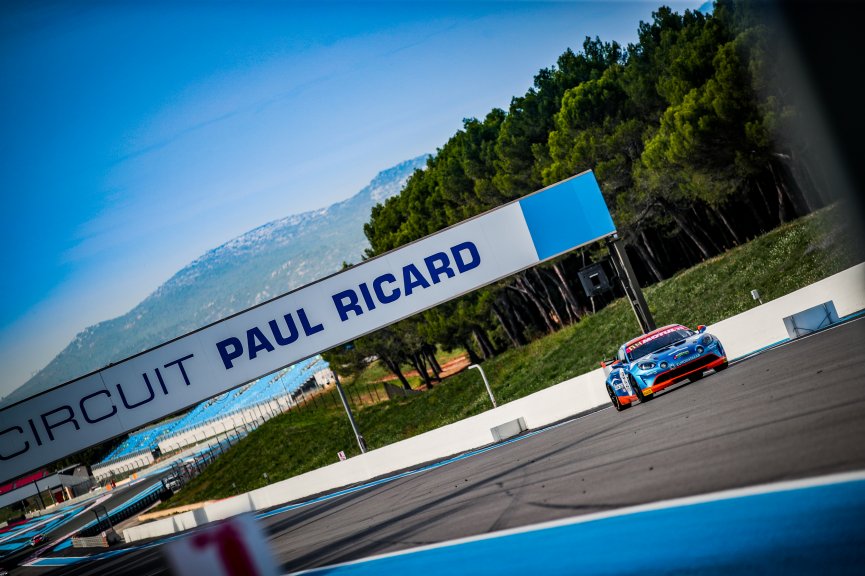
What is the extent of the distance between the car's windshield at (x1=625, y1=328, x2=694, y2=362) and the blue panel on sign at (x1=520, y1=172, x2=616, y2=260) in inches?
349

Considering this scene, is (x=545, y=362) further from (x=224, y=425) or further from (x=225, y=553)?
(x=224, y=425)

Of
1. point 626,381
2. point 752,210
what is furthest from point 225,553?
point 752,210

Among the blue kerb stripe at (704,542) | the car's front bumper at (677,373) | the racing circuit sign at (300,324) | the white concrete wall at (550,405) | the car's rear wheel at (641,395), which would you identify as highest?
the racing circuit sign at (300,324)

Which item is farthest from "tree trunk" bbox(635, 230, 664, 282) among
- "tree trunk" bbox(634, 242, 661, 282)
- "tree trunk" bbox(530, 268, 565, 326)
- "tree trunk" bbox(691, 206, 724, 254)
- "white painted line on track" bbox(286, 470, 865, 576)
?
"white painted line on track" bbox(286, 470, 865, 576)

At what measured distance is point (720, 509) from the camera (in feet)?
21.4

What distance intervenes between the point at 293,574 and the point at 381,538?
1270 millimetres

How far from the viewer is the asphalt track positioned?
294 inches

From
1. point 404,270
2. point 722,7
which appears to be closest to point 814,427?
point 404,270

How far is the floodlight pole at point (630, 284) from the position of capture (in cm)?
2545

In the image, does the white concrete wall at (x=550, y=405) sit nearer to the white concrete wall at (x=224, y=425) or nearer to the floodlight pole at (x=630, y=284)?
the floodlight pole at (x=630, y=284)

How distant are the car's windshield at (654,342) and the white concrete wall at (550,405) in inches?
132

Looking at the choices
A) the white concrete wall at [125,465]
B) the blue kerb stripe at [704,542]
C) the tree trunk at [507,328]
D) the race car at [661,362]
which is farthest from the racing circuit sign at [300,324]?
the white concrete wall at [125,465]

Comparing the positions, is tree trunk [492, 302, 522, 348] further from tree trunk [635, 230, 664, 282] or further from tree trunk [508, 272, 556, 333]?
tree trunk [635, 230, 664, 282]

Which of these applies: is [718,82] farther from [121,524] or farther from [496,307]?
[121,524]
